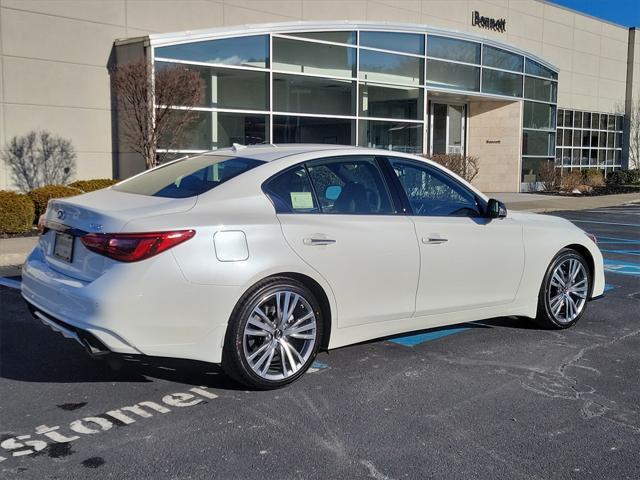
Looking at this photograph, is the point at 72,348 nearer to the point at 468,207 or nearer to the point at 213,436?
the point at 213,436

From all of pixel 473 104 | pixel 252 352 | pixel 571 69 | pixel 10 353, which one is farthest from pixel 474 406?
pixel 571 69

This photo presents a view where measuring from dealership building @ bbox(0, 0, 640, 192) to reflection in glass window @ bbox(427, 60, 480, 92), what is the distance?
2.6 inches

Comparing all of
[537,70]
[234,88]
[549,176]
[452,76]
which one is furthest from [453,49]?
[234,88]

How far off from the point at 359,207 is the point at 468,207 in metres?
1.10

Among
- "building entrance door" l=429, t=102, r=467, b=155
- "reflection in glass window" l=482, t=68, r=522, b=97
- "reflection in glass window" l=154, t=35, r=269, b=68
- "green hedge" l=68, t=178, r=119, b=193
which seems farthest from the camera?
"building entrance door" l=429, t=102, r=467, b=155

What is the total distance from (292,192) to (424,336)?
2057 millimetres

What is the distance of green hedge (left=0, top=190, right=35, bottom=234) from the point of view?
39.3 ft

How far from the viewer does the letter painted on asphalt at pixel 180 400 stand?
4383 millimetres

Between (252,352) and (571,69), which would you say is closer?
(252,352)

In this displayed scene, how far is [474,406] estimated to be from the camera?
440 cm

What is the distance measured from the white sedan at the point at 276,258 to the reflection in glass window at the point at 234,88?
11370 millimetres

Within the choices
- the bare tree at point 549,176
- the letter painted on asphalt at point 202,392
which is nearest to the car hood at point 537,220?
the letter painted on asphalt at point 202,392

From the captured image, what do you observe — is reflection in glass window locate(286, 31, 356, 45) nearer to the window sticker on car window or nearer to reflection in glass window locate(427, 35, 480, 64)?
reflection in glass window locate(427, 35, 480, 64)

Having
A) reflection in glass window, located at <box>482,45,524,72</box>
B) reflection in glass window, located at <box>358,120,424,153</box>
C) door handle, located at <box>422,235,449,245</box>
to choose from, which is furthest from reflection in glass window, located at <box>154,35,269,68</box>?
door handle, located at <box>422,235,449,245</box>
